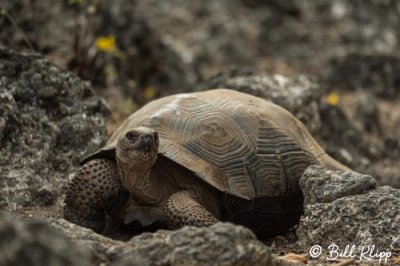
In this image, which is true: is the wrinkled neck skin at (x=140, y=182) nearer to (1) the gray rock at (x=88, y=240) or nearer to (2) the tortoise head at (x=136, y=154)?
(2) the tortoise head at (x=136, y=154)

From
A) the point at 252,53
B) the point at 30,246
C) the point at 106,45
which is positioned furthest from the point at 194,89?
the point at 30,246

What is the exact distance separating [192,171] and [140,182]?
306 mm

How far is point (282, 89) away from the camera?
7.36 metres

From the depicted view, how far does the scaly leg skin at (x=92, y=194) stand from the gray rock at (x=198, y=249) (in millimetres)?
1479

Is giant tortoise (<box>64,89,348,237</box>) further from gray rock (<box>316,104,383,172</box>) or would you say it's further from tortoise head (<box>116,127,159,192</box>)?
gray rock (<box>316,104,383,172</box>)

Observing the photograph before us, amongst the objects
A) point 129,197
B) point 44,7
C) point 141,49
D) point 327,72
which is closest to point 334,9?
point 327,72

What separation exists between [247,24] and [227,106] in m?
9.63

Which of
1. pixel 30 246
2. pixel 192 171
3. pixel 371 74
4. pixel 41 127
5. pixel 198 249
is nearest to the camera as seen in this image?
pixel 30 246

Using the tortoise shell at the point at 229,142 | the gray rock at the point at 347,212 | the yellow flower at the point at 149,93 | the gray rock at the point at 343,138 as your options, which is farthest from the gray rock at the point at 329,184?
the yellow flower at the point at 149,93

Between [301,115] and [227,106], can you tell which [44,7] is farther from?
[227,106]

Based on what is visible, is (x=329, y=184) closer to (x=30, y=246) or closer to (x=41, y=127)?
(x=41, y=127)

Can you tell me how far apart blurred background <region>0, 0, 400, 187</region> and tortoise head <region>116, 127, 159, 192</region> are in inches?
98.9

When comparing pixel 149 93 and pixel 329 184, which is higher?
pixel 329 184

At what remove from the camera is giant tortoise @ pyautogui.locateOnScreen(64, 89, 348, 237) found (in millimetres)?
4684
